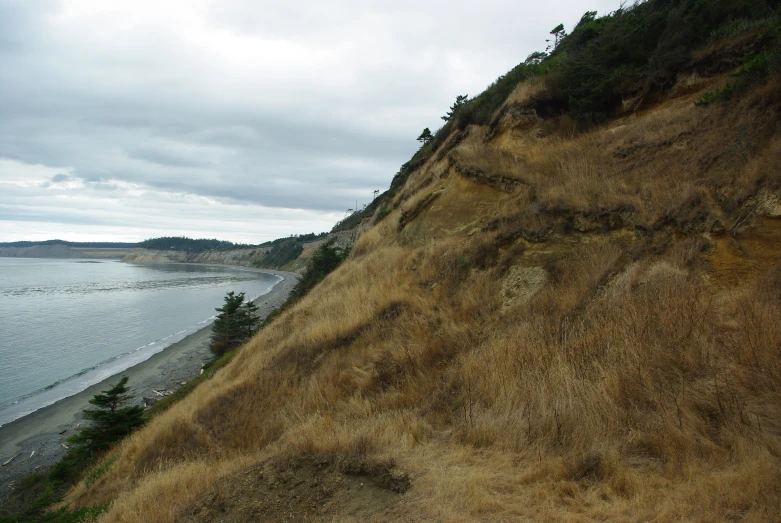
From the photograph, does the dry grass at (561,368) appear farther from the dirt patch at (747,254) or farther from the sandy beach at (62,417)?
the sandy beach at (62,417)

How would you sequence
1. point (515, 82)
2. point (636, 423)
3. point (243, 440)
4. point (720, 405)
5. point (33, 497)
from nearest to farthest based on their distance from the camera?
point (720, 405)
point (636, 423)
point (243, 440)
point (33, 497)
point (515, 82)

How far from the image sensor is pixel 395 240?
14.2 meters

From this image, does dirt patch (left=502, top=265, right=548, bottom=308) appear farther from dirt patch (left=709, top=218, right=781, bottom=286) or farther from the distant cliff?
the distant cliff

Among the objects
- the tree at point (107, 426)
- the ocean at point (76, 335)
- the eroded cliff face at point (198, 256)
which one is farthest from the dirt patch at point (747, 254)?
the eroded cliff face at point (198, 256)

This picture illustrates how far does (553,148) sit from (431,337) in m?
7.20

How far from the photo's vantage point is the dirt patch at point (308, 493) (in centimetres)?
339

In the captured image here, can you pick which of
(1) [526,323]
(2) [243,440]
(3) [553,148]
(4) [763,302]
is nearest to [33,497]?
(2) [243,440]

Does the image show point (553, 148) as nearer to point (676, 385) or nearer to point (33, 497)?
point (676, 385)

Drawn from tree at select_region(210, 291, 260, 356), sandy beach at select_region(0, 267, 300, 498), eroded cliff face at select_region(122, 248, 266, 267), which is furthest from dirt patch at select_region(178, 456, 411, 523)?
eroded cliff face at select_region(122, 248, 266, 267)

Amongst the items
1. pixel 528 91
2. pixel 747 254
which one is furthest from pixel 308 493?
pixel 528 91

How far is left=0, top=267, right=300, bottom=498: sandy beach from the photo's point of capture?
1382cm

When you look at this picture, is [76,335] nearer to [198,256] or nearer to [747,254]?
[747,254]

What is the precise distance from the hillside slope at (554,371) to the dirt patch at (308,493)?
19 mm

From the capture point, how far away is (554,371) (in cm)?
443
